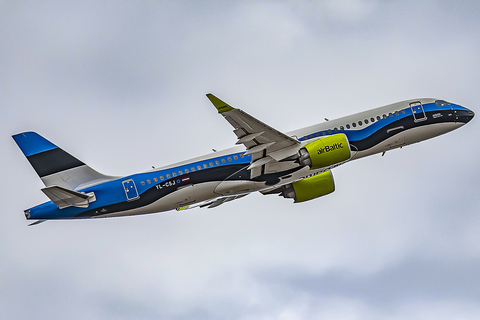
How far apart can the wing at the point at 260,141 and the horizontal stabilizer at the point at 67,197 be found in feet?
38.4

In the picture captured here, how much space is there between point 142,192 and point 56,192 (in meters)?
6.01

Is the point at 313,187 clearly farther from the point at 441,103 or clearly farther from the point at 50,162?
the point at 50,162

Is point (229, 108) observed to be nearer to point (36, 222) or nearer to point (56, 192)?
point (56, 192)

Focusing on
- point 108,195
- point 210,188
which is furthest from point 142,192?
point 210,188

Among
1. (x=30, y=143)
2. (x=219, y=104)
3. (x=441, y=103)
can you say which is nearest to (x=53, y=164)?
(x=30, y=143)

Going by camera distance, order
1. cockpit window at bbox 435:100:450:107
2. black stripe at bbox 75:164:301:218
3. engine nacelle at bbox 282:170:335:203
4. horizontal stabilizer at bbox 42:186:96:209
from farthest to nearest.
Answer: engine nacelle at bbox 282:170:335:203
cockpit window at bbox 435:100:450:107
black stripe at bbox 75:164:301:218
horizontal stabilizer at bbox 42:186:96:209

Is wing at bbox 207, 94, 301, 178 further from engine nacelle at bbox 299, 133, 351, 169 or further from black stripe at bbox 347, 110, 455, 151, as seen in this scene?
black stripe at bbox 347, 110, 455, 151

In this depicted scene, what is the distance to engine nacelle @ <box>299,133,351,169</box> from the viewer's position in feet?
119

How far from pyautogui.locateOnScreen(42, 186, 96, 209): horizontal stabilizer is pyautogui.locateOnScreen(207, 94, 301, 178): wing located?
11.7 metres

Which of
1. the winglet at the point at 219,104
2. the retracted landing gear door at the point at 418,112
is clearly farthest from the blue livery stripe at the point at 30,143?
the retracted landing gear door at the point at 418,112

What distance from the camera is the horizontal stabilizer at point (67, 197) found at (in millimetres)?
34156

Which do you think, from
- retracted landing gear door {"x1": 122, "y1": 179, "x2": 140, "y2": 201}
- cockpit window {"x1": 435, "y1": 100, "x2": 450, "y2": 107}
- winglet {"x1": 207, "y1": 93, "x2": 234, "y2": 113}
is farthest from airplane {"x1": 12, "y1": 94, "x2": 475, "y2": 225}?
winglet {"x1": 207, "y1": 93, "x2": 234, "y2": 113}

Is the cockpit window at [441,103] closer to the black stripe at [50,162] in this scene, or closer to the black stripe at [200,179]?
the black stripe at [200,179]

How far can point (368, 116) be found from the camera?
39.9m
